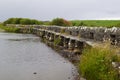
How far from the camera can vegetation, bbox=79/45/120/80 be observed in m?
12.3

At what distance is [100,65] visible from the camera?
43.5 ft

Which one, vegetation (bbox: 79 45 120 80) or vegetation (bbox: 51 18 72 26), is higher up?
vegetation (bbox: 79 45 120 80)

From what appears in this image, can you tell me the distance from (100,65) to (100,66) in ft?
0.21

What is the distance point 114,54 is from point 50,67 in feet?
23.0

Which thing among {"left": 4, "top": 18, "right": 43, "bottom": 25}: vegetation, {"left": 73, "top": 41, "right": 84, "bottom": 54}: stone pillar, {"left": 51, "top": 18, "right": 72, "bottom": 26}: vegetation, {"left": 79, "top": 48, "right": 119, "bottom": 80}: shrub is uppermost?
{"left": 79, "top": 48, "right": 119, "bottom": 80}: shrub

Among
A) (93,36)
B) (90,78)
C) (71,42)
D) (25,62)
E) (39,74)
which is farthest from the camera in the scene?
(71,42)

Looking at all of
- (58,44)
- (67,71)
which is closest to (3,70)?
(67,71)

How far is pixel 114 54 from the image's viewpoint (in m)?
13.8

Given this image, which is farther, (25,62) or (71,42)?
(71,42)

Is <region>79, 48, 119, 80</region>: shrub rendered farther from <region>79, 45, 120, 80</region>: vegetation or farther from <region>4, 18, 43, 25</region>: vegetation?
<region>4, 18, 43, 25</region>: vegetation

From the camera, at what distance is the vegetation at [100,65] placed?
484 inches

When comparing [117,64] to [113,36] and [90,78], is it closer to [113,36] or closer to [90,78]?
[90,78]

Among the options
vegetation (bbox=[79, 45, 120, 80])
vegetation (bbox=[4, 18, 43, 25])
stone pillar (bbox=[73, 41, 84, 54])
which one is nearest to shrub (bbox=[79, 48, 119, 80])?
vegetation (bbox=[79, 45, 120, 80])

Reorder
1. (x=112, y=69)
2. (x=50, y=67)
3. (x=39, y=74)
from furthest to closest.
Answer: (x=50, y=67)
(x=39, y=74)
(x=112, y=69)
